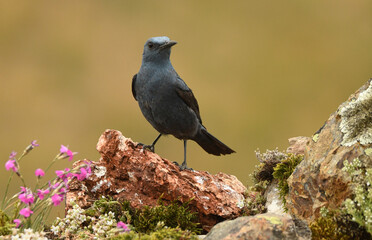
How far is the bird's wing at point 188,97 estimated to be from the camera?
699 centimetres

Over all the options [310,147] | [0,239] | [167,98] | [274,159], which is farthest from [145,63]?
[0,239]

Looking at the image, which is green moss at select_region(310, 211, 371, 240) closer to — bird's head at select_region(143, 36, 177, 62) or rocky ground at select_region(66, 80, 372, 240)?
rocky ground at select_region(66, 80, 372, 240)

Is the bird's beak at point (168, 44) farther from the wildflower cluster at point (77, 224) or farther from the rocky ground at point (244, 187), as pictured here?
the wildflower cluster at point (77, 224)

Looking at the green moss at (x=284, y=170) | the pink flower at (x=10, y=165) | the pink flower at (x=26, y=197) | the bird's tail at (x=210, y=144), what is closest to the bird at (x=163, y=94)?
the bird's tail at (x=210, y=144)

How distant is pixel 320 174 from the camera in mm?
4680

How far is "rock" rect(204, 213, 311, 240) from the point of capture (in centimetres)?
391

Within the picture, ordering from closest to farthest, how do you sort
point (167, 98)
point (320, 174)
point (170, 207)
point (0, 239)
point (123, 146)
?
point (0, 239) < point (320, 174) < point (170, 207) < point (123, 146) < point (167, 98)

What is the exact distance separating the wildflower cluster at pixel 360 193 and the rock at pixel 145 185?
6.13 feet

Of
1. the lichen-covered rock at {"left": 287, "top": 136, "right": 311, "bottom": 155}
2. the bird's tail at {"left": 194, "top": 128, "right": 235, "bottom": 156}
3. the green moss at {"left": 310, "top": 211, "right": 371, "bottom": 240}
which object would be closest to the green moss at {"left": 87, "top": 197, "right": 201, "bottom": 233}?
the green moss at {"left": 310, "top": 211, "right": 371, "bottom": 240}

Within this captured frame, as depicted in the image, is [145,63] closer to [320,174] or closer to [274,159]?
[274,159]

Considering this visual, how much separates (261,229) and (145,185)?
2318mm

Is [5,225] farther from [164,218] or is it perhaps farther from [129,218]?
[164,218]

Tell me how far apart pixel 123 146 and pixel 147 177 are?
0.51 metres

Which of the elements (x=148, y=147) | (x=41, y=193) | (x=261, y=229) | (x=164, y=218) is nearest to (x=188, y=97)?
(x=148, y=147)
